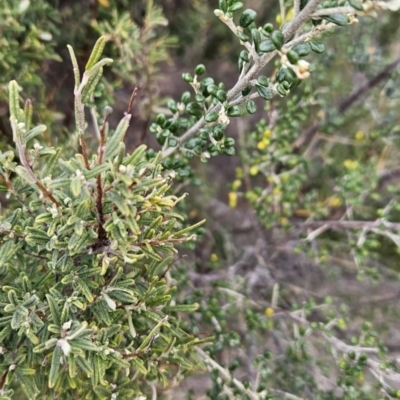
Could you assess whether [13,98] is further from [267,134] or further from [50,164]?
[267,134]

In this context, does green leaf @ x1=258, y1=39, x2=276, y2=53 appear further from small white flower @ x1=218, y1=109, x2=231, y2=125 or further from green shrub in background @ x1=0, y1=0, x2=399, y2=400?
Result: small white flower @ x1=218, y1=109, x2=231, y2=125

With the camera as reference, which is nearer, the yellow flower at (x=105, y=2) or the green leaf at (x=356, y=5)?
the green leaf at (x=356, y=5)

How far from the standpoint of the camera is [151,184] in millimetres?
854

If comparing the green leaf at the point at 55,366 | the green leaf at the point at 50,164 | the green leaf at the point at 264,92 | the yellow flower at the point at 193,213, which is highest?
the green leaf at the point at 264,92

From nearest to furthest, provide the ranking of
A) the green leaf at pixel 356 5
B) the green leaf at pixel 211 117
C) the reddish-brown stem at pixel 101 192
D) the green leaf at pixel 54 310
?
the green leaf at pixel 356 5 < the reddish-brown stem at pixel 101 192 < the green leaf at pixel 54 310 < the green leaf at pixel 211 117

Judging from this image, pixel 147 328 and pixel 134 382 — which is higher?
pixel 147 328

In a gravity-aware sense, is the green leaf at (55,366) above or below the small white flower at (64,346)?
below

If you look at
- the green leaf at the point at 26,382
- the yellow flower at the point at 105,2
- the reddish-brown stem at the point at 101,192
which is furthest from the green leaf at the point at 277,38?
the yellow flower at the point at 105,2

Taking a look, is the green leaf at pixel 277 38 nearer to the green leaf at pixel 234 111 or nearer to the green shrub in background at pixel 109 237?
the green shrub in background at pixel 109 237

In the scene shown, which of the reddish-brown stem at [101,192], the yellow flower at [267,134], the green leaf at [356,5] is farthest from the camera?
the yellow flower at [267,134]

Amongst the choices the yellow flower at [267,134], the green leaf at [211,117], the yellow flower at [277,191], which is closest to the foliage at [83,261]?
the green leaf at [211,117]

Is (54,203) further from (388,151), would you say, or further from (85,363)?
(388,151)

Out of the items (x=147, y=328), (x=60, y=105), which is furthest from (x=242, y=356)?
(x=60, y=105)

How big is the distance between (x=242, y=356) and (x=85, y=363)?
1420 mm
